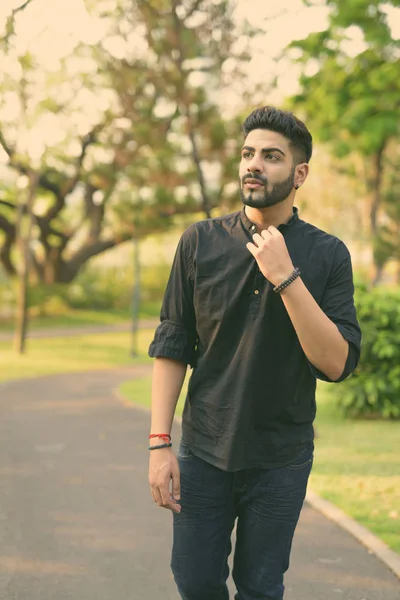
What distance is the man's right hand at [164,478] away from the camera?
2.51 m

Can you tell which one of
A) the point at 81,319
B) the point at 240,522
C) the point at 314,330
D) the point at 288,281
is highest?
the point at 288,281

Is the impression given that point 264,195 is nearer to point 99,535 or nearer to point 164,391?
point 164,391

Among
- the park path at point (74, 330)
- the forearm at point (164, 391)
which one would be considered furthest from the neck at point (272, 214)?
the park path at point (74, 330)

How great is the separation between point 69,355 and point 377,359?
11230mm

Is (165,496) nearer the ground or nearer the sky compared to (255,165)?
nearer the ground

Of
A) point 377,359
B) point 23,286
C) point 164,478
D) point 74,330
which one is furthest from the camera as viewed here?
point 74,330

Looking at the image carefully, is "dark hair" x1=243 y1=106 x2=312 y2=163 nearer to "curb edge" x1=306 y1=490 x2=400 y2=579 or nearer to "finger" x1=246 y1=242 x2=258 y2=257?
"finger" x1=246 y1=242 x2=258 y2=257

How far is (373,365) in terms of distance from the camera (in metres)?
9.81

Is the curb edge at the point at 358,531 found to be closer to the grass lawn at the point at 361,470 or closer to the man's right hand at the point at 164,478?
the grass lawn at the point at 361,470

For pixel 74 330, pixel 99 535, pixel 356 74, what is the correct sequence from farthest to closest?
1. pixel 74 330
2. pixel 356 74
3. pixel 99 535

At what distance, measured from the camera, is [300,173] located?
2.53 m

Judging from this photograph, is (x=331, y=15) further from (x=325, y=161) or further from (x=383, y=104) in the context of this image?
(x=325, y=161)

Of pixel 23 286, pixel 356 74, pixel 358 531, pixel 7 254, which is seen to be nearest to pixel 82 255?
pixel 7 254

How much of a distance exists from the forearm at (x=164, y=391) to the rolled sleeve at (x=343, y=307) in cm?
47
